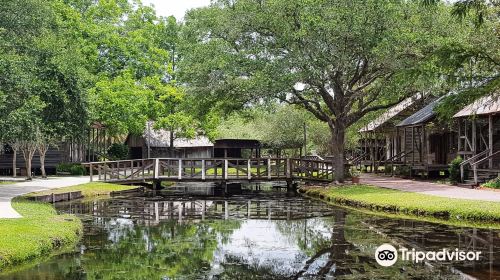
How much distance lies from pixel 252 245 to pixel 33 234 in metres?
5.65

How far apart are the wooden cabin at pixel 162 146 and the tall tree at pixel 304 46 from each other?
23.1 m

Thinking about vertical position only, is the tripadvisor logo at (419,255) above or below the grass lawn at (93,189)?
below

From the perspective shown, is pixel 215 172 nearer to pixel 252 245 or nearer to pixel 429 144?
pixel 429 144

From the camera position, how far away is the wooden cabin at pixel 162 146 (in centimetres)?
5131

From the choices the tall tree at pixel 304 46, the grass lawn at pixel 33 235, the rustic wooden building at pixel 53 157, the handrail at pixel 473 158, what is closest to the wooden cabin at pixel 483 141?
the handrail at pixel 473 158

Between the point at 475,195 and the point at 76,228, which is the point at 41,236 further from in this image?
the point at 475,195

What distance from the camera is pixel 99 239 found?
49.6 feet

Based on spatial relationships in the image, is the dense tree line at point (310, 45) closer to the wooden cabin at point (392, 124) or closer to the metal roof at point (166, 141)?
the wooden cabin at point (392, 124)

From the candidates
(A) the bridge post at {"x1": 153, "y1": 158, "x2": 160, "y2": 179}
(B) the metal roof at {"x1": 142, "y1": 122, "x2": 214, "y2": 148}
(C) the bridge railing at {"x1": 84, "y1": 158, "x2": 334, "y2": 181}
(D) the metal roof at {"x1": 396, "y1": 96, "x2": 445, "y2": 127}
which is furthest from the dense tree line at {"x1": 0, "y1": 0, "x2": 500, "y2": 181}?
(B) the metal roof at {"x1": 142, "y1": 122, "x2": 214, "y2": 148}

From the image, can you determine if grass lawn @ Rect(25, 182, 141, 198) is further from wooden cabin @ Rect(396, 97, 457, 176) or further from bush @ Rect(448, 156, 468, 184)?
bush @ Rect(448, 156, 468, 184)

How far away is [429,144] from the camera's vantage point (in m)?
35.6

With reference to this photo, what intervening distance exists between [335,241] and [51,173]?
1210 inches

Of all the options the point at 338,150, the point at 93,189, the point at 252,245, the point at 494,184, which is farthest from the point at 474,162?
the point at 93,189

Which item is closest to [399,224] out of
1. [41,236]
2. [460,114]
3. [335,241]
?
[335,241]
